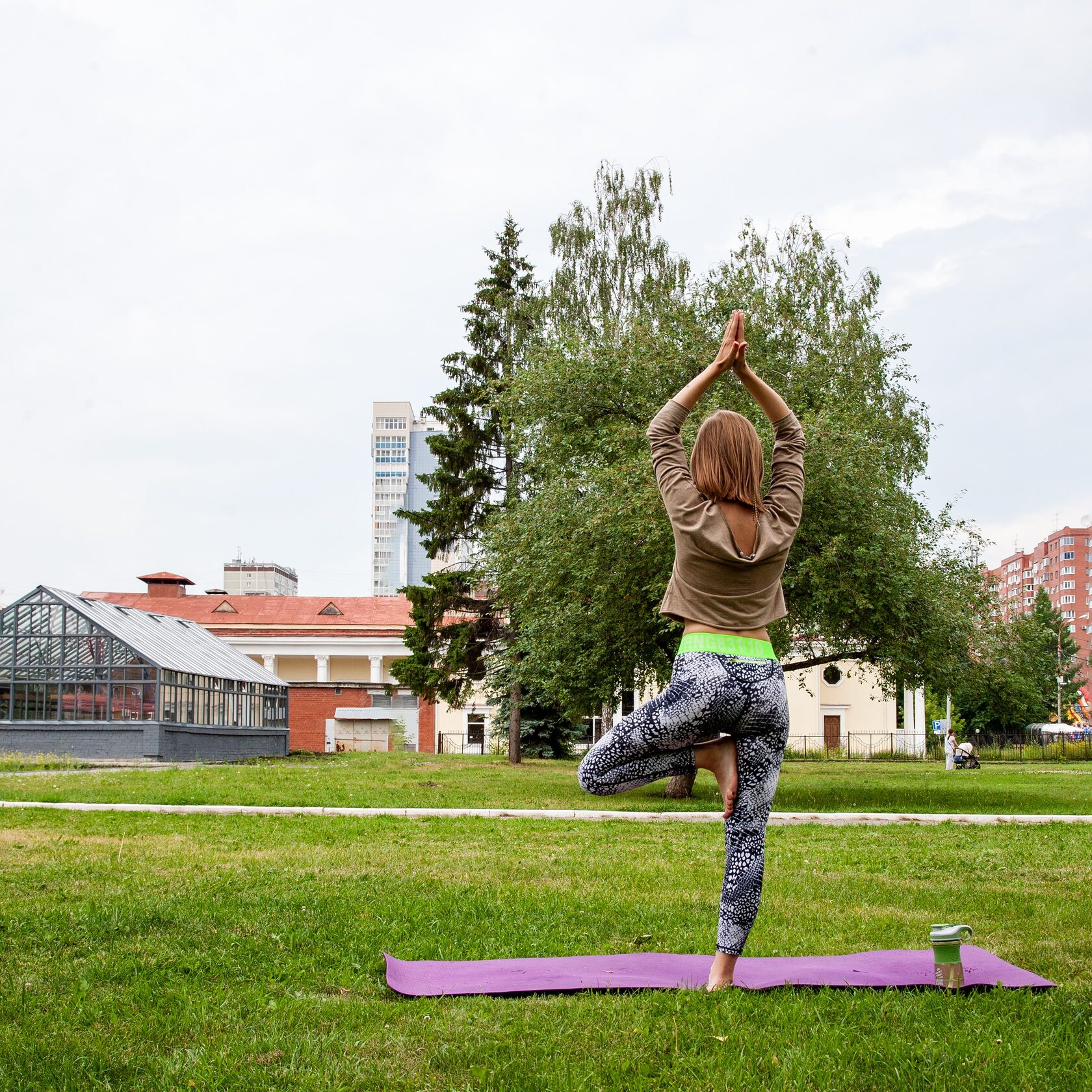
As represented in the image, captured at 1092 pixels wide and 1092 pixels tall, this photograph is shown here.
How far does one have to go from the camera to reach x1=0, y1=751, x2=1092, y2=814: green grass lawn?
15602 millimetres

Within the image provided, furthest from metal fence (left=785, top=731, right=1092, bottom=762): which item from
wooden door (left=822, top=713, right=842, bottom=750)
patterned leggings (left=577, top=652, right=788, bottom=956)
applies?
patterned leggings (left=577, top=652, right=788, bottom=956)

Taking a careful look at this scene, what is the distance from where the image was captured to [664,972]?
4.48 m

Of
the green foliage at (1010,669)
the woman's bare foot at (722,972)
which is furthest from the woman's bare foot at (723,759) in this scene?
the green foliage at (1010,669)

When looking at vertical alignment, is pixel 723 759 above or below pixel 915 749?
above

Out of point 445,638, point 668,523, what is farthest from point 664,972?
point 445,638

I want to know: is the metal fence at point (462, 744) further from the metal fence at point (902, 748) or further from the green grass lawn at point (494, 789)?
the green grass lawn at point (494, 789)

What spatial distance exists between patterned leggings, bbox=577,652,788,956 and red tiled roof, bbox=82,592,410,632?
56017 millimetres

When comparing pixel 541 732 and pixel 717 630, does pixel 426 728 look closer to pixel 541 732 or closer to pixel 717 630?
pixel 541 732

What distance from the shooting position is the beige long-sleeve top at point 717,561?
4008 millimetres

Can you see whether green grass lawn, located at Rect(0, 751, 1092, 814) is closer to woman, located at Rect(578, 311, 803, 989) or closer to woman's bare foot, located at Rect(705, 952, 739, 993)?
woman's bare foot, located at Rect(705, 952, 739, 993)

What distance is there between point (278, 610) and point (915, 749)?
1359 inches

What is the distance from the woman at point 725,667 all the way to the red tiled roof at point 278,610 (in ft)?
184

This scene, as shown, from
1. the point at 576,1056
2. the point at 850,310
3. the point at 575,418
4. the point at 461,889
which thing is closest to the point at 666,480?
the point at 576,1056

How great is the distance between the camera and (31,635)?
2947 cm
